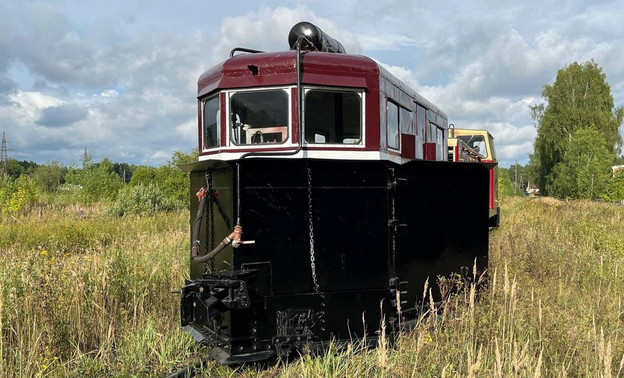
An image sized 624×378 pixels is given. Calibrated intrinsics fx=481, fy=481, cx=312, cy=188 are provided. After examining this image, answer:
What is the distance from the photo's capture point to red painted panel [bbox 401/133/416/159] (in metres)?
6.43

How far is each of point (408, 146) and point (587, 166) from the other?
3672 cm

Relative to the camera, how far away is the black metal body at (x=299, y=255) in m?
4.70

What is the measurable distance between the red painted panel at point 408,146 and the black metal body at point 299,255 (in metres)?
0.99

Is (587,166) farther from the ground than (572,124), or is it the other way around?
(572,124)

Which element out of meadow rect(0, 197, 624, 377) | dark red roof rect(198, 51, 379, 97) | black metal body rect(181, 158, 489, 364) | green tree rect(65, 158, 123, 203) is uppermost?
dark red roof rect(198, 51, 379, 97)

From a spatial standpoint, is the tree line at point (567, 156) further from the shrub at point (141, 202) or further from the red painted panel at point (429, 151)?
the red painted panel at point (429, 151)

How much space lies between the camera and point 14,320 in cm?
493

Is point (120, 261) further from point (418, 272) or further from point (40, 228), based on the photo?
point (40, 228)

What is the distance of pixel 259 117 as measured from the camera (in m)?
5.29

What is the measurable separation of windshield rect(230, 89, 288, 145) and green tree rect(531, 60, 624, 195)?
43.2 meters

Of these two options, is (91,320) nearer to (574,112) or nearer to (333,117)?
(333,117)

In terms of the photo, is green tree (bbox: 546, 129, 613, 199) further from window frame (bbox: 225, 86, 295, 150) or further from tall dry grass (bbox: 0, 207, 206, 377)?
window frame (bbox: 225, 86, 295, 150)

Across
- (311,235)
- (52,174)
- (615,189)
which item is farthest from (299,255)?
(52,174)

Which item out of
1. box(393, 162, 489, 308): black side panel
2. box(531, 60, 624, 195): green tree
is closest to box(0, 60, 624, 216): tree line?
box(531, 60, 624, 195): green tree
